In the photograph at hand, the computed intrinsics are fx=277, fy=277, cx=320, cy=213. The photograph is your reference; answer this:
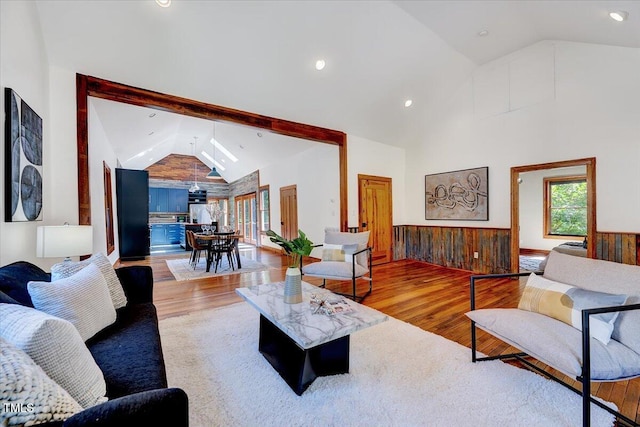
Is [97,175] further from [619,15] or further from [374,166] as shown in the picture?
[619,15]

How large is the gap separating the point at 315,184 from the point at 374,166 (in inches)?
56.6

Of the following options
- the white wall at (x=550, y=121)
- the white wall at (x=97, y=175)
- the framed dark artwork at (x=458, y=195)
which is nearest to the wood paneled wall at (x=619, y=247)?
the white wall at (x=550, y=121)

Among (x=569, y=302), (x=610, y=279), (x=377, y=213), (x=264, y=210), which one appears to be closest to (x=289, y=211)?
(x=264, y=210)

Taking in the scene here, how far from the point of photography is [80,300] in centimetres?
152

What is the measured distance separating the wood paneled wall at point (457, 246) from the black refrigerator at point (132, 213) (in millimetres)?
5938

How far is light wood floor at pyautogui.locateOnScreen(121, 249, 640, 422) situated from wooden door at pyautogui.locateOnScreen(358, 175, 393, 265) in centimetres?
52

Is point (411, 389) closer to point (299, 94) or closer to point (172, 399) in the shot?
point (172, 399)

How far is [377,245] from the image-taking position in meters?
5.90

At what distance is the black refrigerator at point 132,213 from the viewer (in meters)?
6.37

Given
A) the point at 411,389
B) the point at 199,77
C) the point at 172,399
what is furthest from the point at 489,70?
the point at 172,399

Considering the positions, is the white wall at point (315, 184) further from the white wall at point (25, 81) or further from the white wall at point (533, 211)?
the white wall at point (533, 211)

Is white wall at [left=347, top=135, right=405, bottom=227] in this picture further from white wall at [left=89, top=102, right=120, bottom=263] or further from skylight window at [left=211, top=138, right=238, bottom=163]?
skylight window at [left=211, top=138, right=238, bottom=163]

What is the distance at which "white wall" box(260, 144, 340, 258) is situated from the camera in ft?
19.4

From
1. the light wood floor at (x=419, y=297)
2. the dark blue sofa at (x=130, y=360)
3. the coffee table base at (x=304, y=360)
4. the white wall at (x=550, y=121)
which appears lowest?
the light wood floor at (x=419, y=297)
